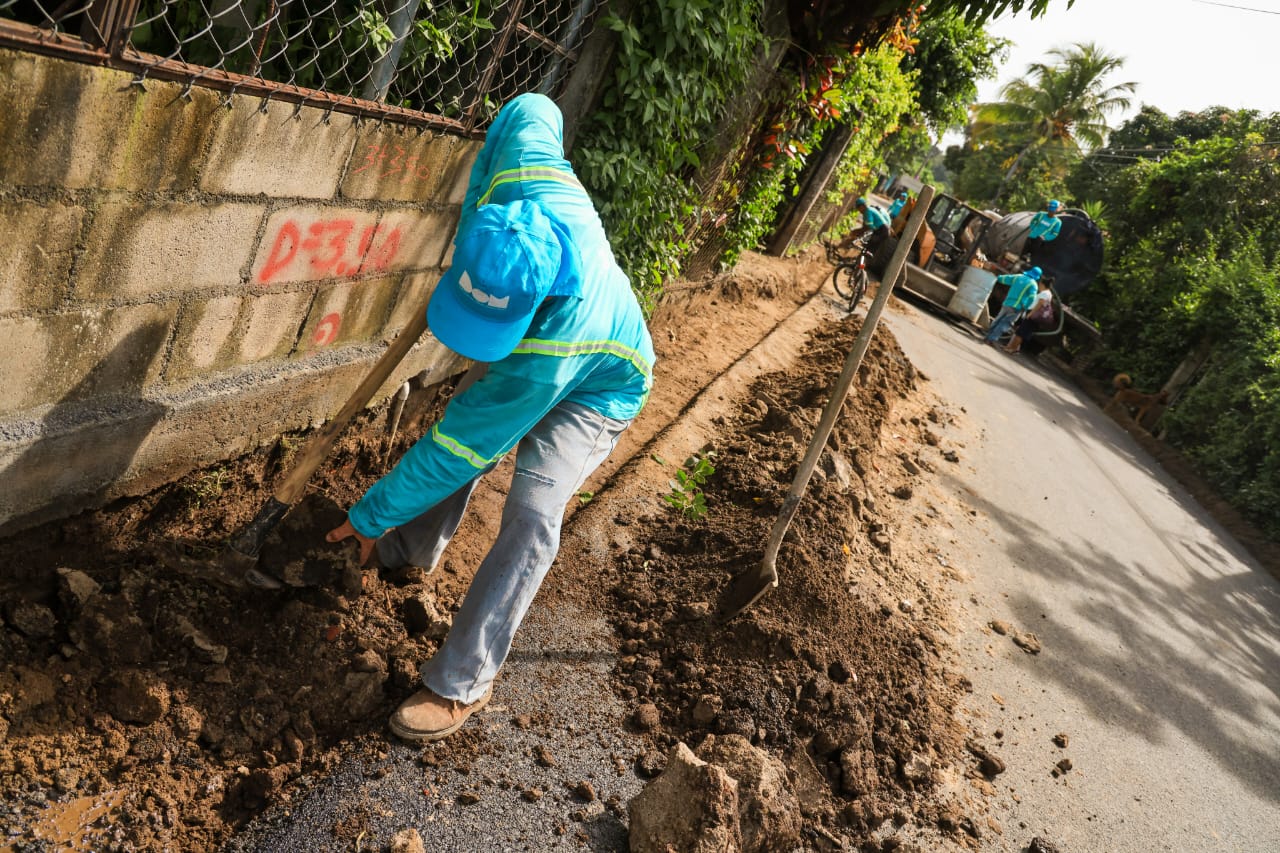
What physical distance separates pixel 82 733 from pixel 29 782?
0.16 meters

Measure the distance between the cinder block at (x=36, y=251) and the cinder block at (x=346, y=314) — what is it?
1024 mm

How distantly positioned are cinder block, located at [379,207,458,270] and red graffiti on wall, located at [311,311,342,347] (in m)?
0.32

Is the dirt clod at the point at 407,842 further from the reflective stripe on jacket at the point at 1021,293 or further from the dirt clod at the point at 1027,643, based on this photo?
the reflective stripe on jacket at the point at 1021,293

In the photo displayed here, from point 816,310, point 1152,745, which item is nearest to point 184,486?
point 1152,745

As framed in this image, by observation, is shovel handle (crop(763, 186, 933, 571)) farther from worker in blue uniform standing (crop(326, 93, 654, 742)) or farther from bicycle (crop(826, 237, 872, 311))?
bicycle (crop(826, 237, 872, 311))

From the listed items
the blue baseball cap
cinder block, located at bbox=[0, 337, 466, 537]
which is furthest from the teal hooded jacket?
cinder block, located at bbox=[0, 337, 466, 537]

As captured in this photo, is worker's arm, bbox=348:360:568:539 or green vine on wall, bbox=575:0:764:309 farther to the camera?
green vine on wall, bbox=575:0:764:309

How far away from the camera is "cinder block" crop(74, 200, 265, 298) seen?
86.5 inches

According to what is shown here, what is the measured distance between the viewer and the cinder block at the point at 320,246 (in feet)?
9.03

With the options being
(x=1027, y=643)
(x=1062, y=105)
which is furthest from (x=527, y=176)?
(x=1062, y=105)

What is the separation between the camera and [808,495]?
489cm

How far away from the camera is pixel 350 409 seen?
8.61 feet

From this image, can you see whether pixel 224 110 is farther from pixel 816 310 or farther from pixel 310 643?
pixel 816 310

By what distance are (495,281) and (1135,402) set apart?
1655 cm
